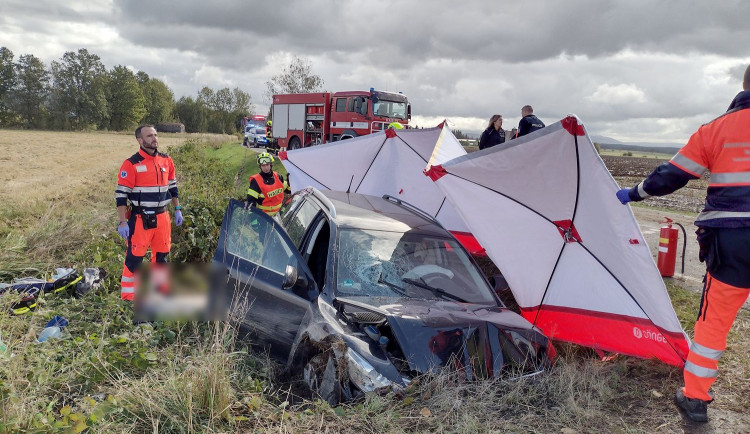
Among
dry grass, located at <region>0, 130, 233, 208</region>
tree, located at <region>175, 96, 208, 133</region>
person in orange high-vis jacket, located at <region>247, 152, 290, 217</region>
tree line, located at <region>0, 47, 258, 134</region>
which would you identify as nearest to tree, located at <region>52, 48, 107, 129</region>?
tree line, located at <region>0, 47, 258, 134</region>

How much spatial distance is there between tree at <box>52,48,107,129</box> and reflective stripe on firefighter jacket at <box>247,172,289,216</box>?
67.1 metres

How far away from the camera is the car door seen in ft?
11.0

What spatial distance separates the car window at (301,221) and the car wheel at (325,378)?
3.94 feet

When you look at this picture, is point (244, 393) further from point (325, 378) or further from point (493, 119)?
point (493, 119)

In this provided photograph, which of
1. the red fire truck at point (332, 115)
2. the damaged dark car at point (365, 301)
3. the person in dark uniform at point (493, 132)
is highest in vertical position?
the red fire truck at point (332, 115)

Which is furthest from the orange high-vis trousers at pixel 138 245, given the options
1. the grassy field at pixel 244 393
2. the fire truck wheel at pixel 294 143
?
the fire truck wheel at pixel 294 143

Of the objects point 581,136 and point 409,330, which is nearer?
point 409,330

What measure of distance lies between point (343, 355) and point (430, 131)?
193 inches

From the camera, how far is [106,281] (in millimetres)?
5312

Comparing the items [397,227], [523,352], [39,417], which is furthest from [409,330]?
[39,417]

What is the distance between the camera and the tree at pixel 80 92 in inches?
2549

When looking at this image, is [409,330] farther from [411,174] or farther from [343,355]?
[411,174]

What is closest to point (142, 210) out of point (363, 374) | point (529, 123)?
point (363, 374)

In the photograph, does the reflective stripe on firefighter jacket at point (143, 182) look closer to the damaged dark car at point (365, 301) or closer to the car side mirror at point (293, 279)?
the damaged dark car at point (365, 301)
